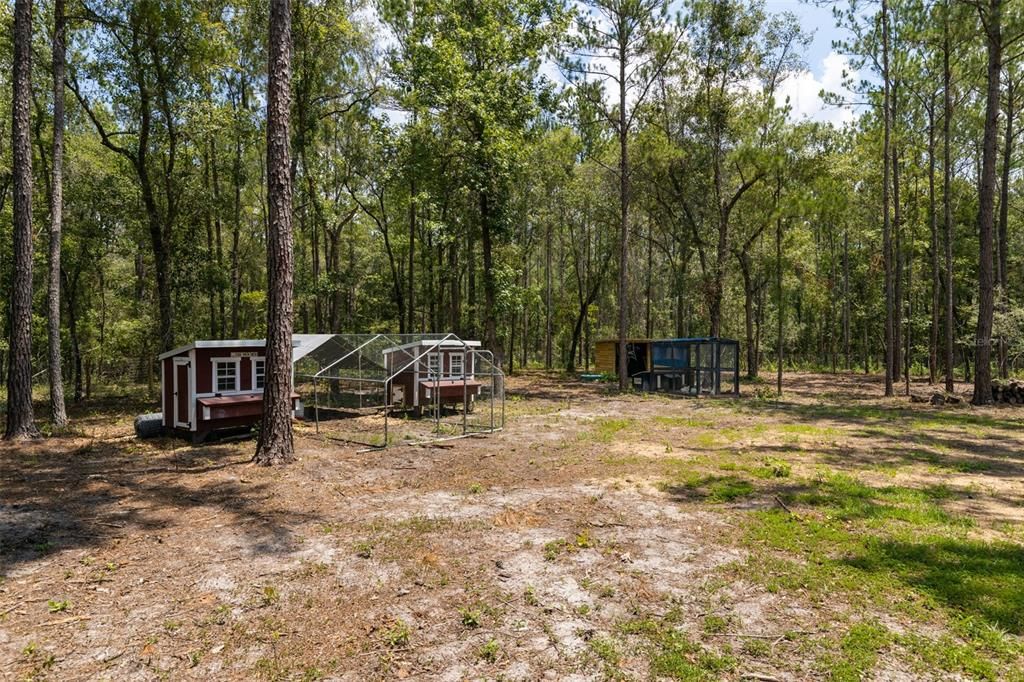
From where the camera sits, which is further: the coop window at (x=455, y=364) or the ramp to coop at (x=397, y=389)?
the coop window at (x=455, y=364)

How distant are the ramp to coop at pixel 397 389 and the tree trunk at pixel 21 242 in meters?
6.12

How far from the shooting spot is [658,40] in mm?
23750

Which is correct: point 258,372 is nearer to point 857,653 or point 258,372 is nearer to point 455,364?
point 455,364

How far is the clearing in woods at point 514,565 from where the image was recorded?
4.19 m

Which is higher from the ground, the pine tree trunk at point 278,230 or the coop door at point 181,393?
the pine tree trunk at point 278,230

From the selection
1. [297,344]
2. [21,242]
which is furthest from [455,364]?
[21,242]

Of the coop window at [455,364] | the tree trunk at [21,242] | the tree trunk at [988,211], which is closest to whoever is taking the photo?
the tree trunk at [21,242]

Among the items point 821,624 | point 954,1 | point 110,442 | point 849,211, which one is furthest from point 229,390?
point 849,211

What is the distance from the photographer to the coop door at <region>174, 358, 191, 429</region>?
13.2 meters

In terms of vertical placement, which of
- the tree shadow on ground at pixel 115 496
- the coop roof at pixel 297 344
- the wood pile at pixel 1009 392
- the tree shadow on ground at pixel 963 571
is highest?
the coop roof at pixel 297 344

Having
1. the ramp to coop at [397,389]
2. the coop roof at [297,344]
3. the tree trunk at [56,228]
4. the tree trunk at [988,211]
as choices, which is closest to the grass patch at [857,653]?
the ramp to coop at [397,389]

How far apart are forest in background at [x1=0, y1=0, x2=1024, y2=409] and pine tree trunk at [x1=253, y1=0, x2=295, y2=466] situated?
9.14 m

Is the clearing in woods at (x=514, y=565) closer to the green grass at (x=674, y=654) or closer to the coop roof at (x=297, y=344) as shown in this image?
the green grass at (x=674, y=654)

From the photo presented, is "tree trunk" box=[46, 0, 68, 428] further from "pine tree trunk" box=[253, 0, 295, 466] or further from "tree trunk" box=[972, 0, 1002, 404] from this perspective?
"tree trunk" box=[972, 0, 1002, 404]
